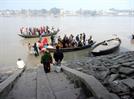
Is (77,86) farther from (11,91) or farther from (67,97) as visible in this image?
(11,91)

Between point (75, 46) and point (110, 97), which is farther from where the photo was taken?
point (75, 46)

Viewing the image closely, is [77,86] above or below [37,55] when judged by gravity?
above

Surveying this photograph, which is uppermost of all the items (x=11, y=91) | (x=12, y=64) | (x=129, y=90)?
(x=129, y=90)

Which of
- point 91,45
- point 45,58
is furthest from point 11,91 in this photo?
point 91,45

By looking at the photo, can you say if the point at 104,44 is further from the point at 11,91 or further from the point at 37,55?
the point at 11,91

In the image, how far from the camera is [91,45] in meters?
26.4

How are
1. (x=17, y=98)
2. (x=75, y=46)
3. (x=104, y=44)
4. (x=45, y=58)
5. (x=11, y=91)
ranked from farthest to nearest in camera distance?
(x=104, y=44) < (x=75, y=46) < (x=45, y=58) < (x=11, y=91) < (x=17, y=98)

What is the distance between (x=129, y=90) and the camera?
6.43 meters

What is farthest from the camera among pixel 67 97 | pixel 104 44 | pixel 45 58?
pixel 104 44

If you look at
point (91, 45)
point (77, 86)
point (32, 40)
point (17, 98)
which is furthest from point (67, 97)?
point (32, 40)

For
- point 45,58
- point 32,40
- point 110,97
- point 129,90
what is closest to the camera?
point 110,97

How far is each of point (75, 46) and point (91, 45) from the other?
2.52 metres

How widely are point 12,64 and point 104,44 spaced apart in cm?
963

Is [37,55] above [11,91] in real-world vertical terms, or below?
below
